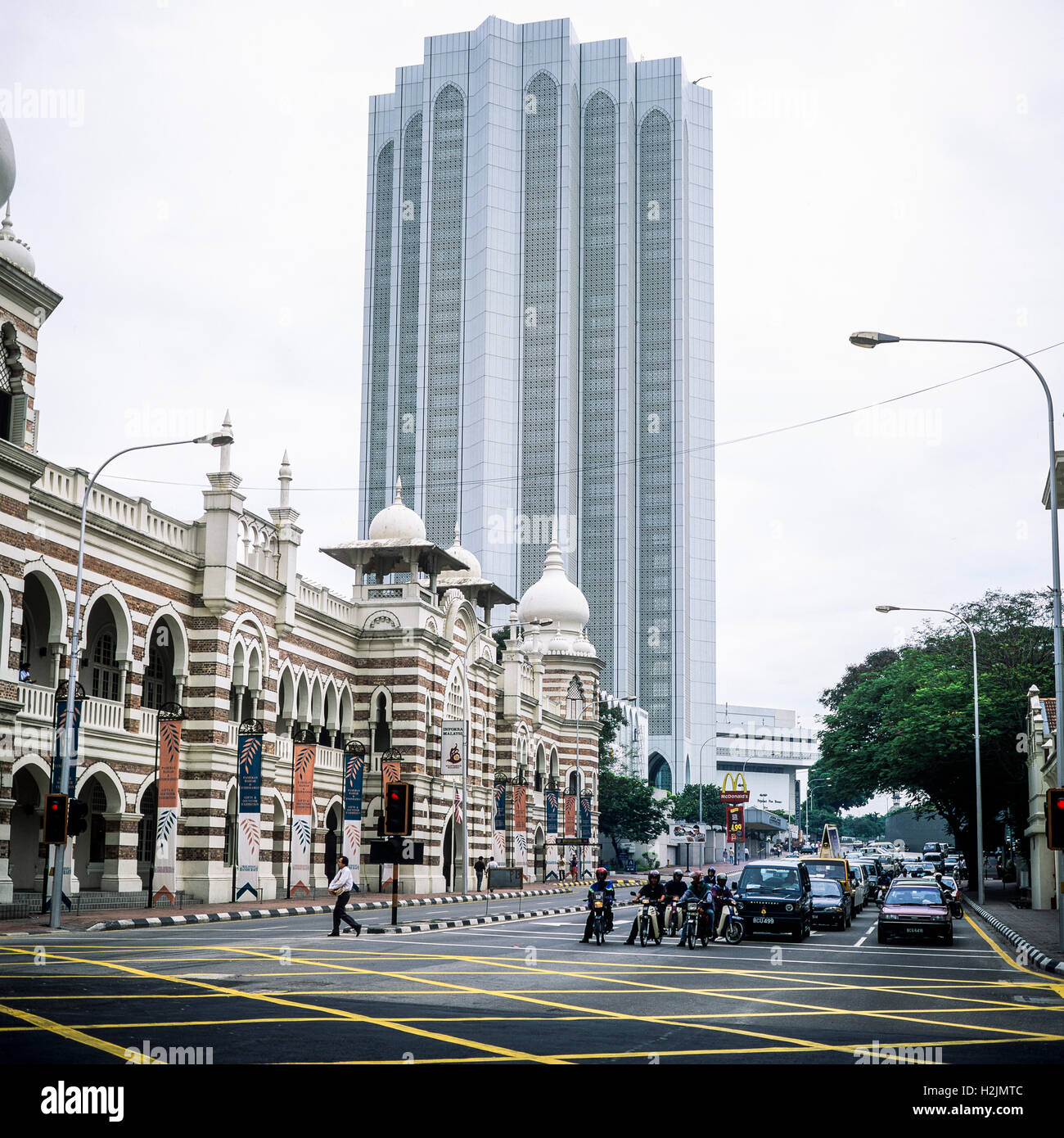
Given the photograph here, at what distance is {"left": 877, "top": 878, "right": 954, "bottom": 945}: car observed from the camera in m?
28.2

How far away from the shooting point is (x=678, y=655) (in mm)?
132375

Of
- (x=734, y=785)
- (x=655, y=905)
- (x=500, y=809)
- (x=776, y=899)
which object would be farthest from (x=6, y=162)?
(x=734, y=785)

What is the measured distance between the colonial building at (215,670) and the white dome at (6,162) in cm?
6

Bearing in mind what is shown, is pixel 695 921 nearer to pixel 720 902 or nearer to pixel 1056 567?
pixel 720 902

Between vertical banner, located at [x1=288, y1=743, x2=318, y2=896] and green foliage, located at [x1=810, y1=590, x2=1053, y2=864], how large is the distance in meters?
27.1

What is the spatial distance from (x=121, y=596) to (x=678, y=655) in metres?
103

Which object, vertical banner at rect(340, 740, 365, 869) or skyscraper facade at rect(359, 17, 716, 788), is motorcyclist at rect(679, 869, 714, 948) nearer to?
vertical banner at rect(340, 740, 365, 869)

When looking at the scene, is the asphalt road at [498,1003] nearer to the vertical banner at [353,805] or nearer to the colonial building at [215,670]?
the colonial building at [215,670]

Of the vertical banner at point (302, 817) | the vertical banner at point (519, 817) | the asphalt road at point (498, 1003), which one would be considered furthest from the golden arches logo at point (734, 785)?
the asphalt road at point (498, 1003)

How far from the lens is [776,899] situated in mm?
29172

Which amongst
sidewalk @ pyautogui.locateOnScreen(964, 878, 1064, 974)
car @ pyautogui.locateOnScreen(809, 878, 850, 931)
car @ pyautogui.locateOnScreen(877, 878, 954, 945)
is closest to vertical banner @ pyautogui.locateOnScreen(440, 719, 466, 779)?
car @ pyautogui.locateOnScreen(809, 878, 850, 931)

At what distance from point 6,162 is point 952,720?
41.4 m
